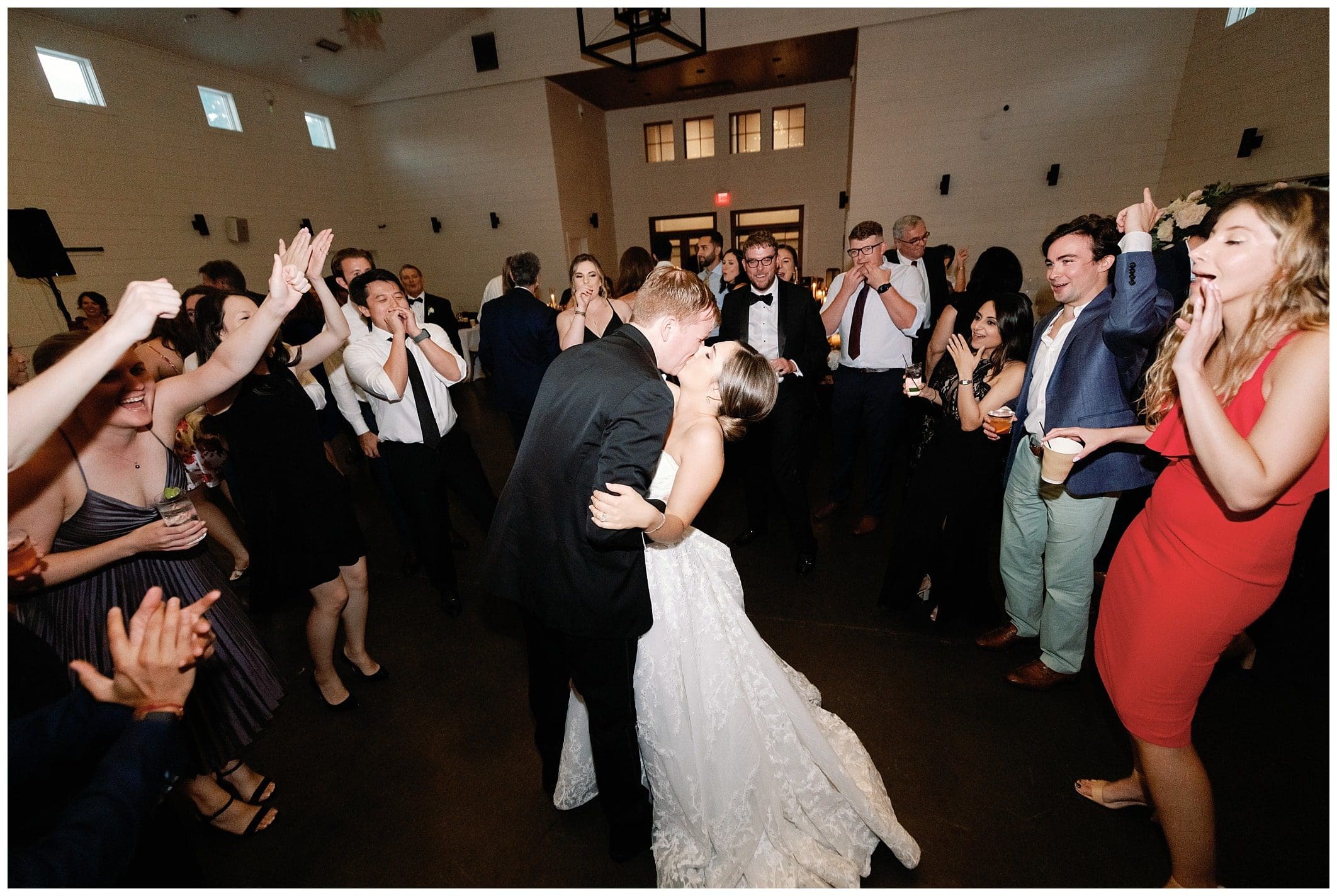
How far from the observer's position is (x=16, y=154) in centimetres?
602

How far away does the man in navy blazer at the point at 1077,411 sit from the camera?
1.83m

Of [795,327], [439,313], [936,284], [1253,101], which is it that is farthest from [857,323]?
[1253,101]

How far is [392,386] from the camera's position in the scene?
8.47 ft

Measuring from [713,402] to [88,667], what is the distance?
1529mm

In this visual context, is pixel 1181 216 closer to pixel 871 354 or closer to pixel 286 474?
pixel 871 354

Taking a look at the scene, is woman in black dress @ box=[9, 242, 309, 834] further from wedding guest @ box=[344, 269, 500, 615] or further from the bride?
the bride

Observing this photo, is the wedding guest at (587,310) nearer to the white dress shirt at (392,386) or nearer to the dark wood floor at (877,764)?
the white dress shirt at (392,386)

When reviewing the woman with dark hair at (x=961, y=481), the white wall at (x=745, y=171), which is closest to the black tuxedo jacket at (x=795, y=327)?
the woman with dark hair at (x=961, y=481)

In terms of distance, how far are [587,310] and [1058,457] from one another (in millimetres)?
2478

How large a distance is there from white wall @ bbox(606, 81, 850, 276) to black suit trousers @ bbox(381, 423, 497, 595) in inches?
348

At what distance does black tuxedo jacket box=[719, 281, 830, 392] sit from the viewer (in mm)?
3301

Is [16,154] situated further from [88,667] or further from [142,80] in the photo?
[88,667]

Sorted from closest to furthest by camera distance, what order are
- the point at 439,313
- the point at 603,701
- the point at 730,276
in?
1. the point at 603,701
2. the point at 439,313
3. the point at 730,276

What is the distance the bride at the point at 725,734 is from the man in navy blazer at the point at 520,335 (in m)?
1.97
